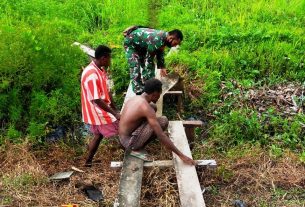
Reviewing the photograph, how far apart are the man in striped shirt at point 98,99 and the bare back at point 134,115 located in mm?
213

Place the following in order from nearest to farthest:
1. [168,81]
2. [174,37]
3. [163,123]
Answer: [163,123]
[174,37]
[168,81]

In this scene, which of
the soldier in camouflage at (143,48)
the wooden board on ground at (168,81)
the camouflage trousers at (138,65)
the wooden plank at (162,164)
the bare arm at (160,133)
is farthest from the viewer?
the wooden board on ground at (168,81)

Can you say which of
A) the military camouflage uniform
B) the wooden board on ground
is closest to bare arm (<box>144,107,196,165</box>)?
the military camouflage uniform

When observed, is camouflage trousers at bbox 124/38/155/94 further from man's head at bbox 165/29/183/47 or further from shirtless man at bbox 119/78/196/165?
shirtless man at bbox 119/78/196/165

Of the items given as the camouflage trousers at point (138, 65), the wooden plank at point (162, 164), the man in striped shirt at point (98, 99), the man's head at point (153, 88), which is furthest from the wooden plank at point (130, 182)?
the camouflage trousers at point (138, 65)

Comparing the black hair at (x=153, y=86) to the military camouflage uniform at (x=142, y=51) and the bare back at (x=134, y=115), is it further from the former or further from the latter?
the military camouflage uniform at (x=142, y=51)

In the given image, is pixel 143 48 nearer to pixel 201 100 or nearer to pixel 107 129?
Result: pixel 201 100

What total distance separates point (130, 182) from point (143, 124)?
29.2 inches

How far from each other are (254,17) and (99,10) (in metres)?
3.60

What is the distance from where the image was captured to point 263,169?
207 inches

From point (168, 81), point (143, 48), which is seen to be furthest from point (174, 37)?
point (168, 81)

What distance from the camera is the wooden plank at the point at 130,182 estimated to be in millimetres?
4242

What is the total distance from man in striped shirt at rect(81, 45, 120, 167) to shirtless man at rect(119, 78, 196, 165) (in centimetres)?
21

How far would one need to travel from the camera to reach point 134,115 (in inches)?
187
